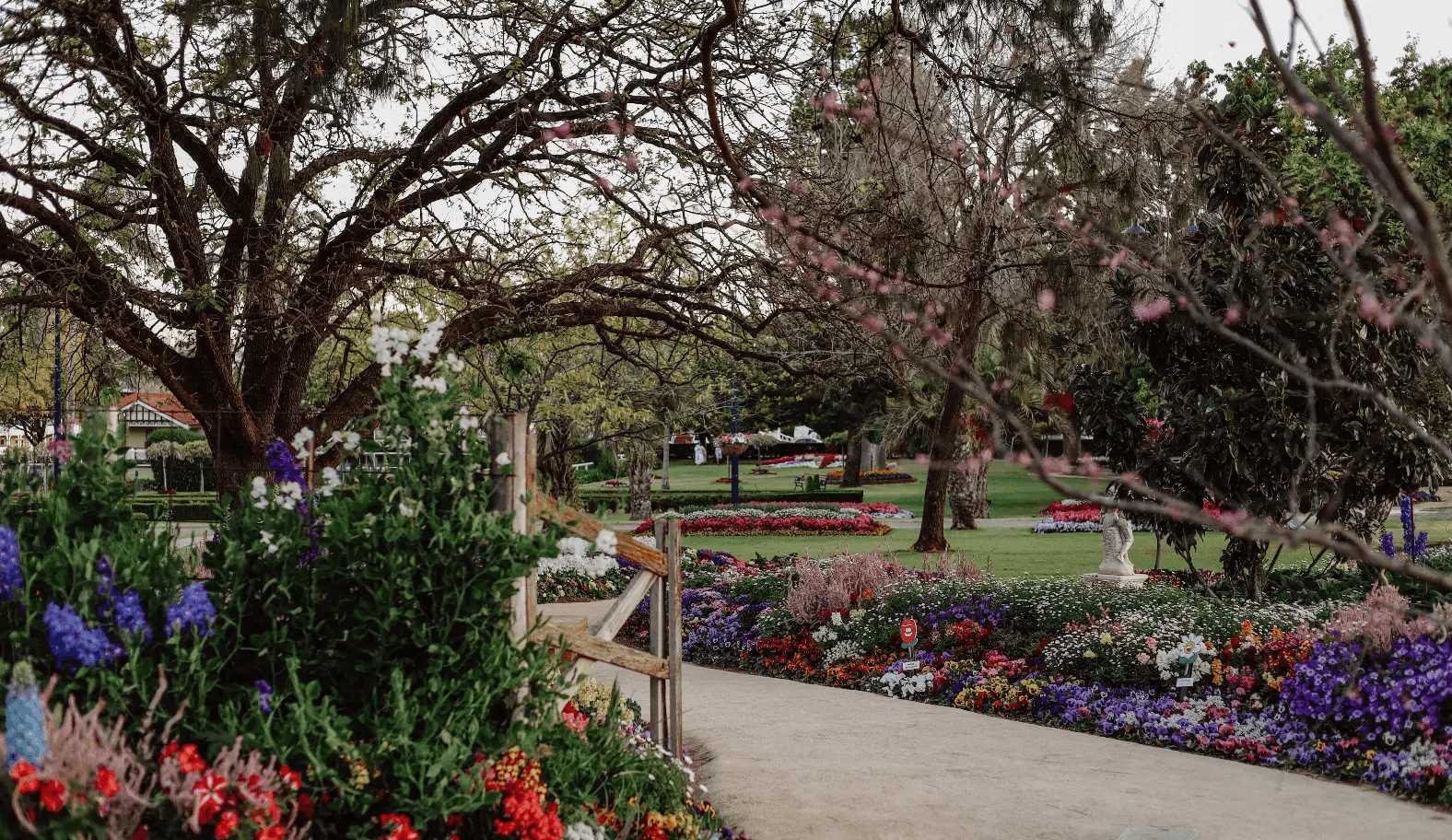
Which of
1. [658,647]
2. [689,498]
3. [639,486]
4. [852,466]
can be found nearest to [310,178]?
[658,647]

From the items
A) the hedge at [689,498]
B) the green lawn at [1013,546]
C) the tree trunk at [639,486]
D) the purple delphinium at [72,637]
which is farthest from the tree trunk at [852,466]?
the purple delphinium at [72,637]

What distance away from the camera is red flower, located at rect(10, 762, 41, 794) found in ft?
8.86

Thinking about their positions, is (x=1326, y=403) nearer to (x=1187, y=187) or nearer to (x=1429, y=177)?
(x=1187, y=187)

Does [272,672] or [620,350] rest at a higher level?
[620,350]

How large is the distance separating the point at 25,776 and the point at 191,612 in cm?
68

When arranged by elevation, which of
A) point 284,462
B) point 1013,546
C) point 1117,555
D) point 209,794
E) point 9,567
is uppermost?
point 284,462

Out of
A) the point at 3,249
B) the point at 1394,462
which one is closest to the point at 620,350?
the point at 3,249

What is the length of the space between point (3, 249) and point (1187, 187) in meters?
11.8

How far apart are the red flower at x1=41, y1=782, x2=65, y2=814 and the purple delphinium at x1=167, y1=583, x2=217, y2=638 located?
607mm

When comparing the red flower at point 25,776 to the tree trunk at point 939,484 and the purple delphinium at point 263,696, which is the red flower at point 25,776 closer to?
the purple delphinium at point 263,696

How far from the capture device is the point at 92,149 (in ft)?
27.6

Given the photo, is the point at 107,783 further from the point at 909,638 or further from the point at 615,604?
the point at 909,638

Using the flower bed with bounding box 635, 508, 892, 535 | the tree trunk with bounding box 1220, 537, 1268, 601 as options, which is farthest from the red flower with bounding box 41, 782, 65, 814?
the flower bed with bounding box 635, 508, 892, 535

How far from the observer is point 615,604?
5117mm
